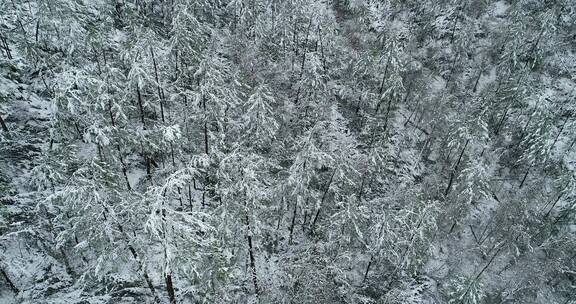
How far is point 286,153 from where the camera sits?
3012cm

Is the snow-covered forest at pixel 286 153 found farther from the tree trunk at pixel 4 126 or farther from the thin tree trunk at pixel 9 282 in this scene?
the tree trunk at pixel 4 126

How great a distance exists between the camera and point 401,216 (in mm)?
25219

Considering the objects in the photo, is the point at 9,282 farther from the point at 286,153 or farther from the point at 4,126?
the point at 286,153

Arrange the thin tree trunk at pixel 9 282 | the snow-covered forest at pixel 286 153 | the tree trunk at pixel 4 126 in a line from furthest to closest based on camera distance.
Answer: the tree trunk at pixel 4 126
the snow-covered forest at pixel 286 153
the thin tree trunk at pixel 9 282

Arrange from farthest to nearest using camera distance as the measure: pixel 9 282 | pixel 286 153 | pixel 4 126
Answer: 1. pixel 286 153
2. pixel 4 126
3. pixel 9 282

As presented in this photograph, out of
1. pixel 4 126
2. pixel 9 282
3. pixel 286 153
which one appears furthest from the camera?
pixel 286 153

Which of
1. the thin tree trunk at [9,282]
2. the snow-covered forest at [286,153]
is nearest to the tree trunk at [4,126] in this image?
the snow-covered forest at [286,153]

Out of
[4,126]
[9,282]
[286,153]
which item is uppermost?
[4,126]

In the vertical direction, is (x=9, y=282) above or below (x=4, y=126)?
below

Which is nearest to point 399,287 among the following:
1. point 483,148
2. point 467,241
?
point 467,241

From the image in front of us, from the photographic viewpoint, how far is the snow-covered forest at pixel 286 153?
1817cm

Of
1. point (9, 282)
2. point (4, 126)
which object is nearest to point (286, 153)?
point (4, 126)

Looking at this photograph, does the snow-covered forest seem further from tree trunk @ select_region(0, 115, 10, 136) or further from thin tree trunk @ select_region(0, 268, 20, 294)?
tree trunk @ select_region(0, 115, 10, 136)

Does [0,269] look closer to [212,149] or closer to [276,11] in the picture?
[212,149]
